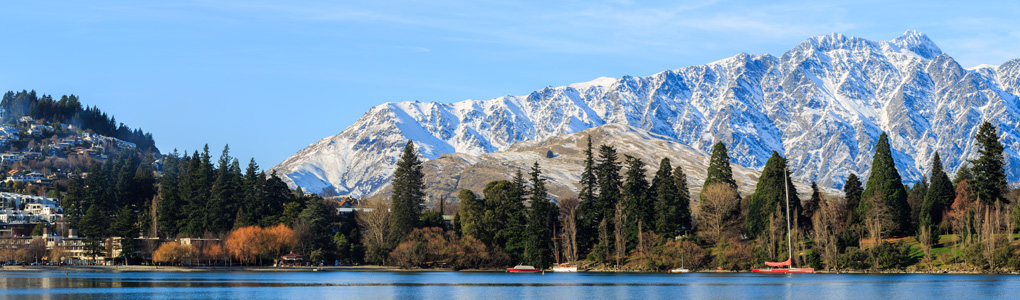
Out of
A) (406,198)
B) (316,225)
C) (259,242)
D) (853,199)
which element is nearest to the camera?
(853,199)

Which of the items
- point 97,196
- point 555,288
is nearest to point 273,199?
point 97,196

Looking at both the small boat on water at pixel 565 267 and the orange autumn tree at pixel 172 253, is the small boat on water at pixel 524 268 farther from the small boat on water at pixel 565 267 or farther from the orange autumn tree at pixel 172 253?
the orange autumn tree at pixel 172 253

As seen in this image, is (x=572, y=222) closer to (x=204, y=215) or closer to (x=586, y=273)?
(x=586, y=273)

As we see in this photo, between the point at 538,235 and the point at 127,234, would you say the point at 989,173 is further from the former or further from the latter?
the point at 127,234

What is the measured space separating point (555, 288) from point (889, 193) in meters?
53.5

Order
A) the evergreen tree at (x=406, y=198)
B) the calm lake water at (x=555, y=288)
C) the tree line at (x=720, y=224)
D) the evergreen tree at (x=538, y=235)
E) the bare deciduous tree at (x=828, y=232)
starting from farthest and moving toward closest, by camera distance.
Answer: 1. the evergreen tree at (x=406, y=198)
2. the evergreen tree at (x=538, y=235)
3. the bare deciduous tree at (x=828, y=232)
4. the tree line at (x=720, y=224)
5. the calm lake water at (x=555, y=288)

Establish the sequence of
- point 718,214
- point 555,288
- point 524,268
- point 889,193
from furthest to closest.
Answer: point 524,268, point 718,214, point 889,193, point 555,288

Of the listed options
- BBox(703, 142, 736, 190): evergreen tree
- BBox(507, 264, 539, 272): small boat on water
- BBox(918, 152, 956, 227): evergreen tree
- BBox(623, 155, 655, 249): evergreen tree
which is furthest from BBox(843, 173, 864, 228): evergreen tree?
BBox(507, 264, 539, 272): small boat on water

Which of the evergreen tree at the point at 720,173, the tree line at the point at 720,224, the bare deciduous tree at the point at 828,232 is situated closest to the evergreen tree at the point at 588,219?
the tree line at the point at 720,224

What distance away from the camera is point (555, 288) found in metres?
104

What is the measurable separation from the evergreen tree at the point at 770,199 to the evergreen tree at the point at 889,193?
29.3ft

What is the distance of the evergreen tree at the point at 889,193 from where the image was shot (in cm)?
13588

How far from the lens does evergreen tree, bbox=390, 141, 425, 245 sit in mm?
162750

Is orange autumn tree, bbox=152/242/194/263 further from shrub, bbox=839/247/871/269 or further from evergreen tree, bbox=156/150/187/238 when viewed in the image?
shrub, bbox=839/247/871/269
